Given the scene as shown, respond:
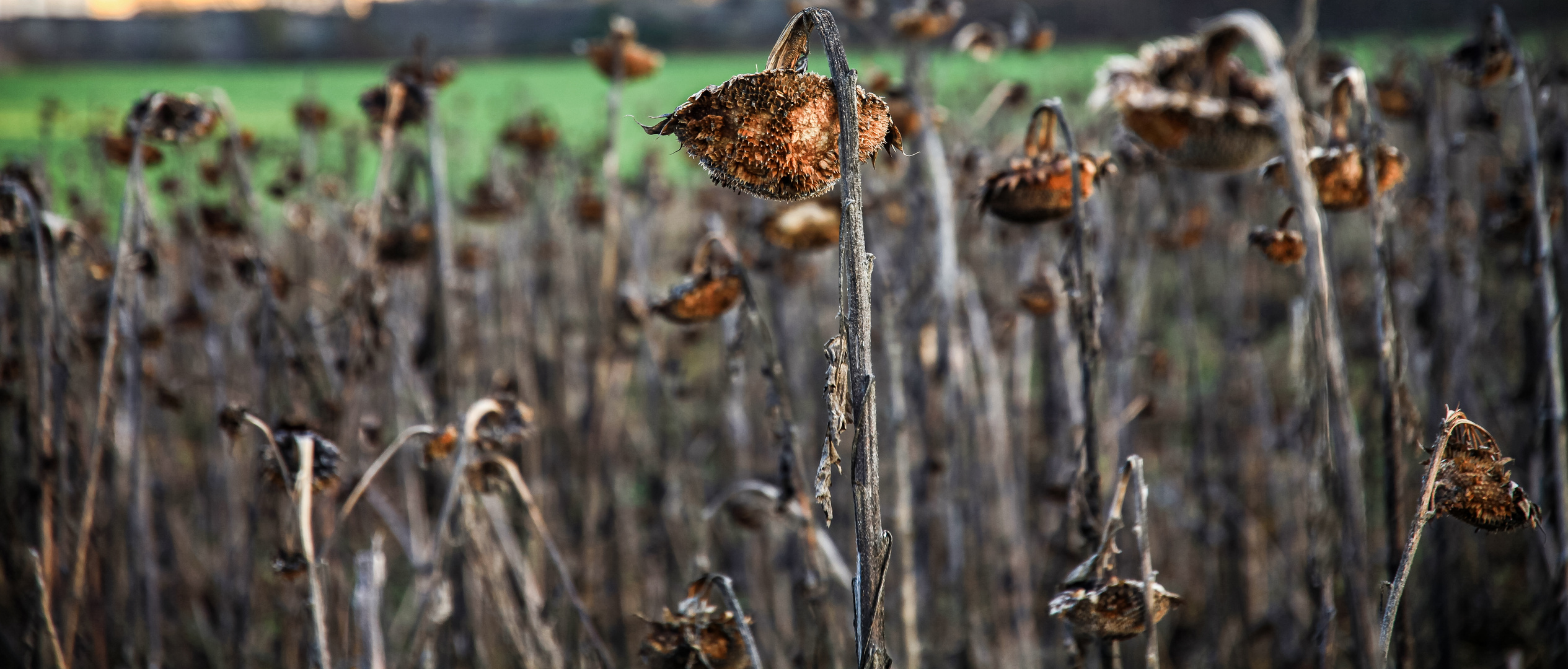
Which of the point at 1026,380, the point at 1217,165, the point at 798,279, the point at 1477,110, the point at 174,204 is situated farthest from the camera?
the point at 174,204

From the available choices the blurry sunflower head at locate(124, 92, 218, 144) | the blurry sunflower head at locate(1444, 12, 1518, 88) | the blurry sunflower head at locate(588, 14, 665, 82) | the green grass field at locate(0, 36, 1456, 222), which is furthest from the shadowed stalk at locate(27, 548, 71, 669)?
the blurry sunflower head at locate(1444, 12, 1518, 88)

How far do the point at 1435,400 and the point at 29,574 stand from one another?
2547mm

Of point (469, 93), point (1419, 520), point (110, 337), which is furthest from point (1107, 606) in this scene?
point (469, 93)

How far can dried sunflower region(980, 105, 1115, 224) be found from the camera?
0.99 m

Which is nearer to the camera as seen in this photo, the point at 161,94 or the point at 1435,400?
the point at 161,94

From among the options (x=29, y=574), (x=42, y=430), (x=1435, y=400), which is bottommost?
(x=29, y=574)

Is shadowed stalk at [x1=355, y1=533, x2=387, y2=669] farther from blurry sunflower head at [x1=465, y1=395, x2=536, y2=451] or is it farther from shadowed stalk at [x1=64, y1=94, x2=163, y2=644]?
shadowed stalk at [x1=64, y1=94, x2=163, y2=644]

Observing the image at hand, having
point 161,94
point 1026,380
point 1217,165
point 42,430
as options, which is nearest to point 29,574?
point 42,430

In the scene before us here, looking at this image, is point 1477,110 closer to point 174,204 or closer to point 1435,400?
point 1435,400

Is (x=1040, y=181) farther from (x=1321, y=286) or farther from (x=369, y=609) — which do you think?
(x=369, y=609)

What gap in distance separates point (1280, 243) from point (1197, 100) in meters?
0.21

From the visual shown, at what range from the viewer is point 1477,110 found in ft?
5.45

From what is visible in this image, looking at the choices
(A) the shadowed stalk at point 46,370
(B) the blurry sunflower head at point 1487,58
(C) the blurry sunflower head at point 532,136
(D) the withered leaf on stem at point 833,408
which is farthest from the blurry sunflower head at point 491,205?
(B) the blurry sunflower head at point 1487,58

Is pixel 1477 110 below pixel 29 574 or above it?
above
